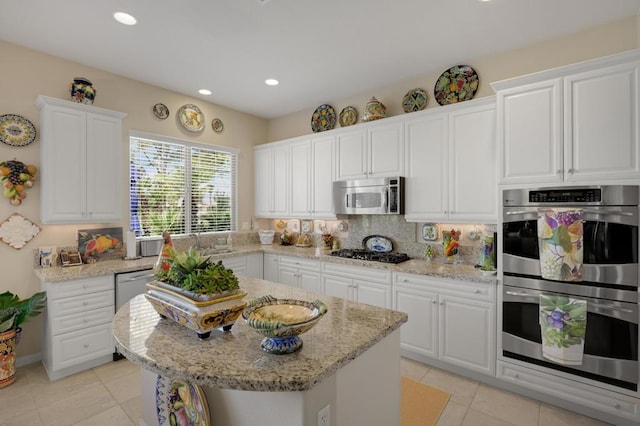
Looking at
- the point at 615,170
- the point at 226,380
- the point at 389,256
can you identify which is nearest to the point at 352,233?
the point at 389,256

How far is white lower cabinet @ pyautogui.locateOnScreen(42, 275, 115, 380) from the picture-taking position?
272 centimetres

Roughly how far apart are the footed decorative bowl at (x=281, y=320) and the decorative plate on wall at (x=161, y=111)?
3.40 metres

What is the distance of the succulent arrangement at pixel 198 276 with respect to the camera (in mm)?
1318

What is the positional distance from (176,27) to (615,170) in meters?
3.49

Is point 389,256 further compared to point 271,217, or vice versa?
point 271,217

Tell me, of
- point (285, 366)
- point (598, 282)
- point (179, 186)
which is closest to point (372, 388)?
point (285, 366)

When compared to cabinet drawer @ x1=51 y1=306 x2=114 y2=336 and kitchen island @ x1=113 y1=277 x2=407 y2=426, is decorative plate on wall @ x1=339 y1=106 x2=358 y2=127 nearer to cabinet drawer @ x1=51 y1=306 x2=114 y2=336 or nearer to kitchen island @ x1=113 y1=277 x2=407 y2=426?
kitchen island @ x1=113 y1=277 x2=407 y2=426

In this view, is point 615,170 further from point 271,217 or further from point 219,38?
point 271,217

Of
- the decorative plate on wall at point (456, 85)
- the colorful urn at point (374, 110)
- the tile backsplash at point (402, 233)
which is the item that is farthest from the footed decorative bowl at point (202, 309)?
the decorative plate on wall at point (456, 85)

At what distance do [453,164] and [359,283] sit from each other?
1.58m

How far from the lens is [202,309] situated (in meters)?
1.27

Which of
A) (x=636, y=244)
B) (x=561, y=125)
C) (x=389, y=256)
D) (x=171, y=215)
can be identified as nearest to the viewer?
(x=636, y=244)

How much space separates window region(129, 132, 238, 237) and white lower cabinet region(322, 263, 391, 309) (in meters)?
1.94

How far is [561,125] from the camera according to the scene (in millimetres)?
2311
